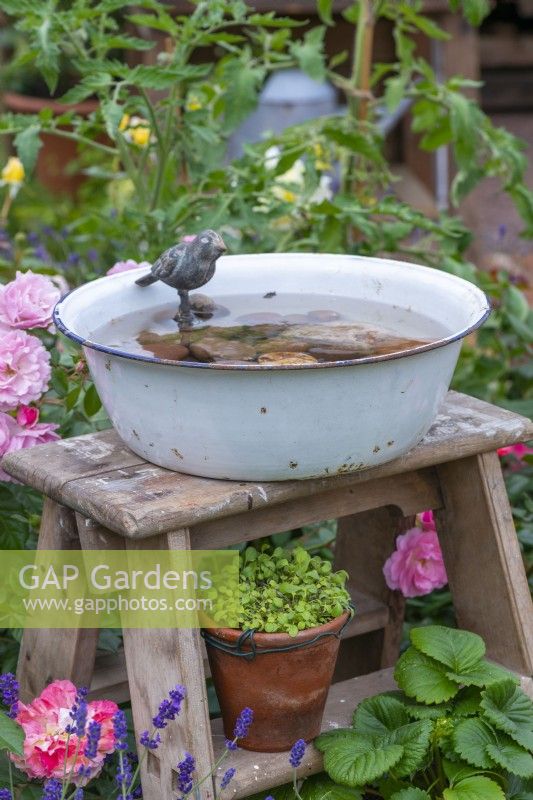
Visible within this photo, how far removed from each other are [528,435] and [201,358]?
0.56 meters

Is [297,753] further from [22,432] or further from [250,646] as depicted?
[22,432]

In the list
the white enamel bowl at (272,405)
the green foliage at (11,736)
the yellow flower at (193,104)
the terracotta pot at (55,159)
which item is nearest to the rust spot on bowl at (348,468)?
the white enamel bowl at (272,405)

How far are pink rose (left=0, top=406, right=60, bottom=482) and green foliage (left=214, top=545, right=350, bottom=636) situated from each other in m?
0.38

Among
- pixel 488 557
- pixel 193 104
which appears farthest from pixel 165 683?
pixel 193 104

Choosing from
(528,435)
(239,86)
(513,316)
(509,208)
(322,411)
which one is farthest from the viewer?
(509,208)

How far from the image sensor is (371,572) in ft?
7.29

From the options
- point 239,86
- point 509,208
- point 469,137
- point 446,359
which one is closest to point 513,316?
point 469,137

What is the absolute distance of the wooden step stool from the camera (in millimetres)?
1611

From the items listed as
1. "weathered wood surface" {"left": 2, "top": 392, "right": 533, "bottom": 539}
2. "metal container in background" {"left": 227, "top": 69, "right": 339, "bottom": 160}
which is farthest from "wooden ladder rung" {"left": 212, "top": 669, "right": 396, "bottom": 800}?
"metal container in background" {"left": 227, "top": 69, "right": 339, "bottom": 160}

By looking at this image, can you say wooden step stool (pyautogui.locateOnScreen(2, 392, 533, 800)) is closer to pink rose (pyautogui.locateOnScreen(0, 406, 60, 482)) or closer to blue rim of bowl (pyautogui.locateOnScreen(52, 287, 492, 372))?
pink rose (pyautogui.locateOnScreen(0, 406, 60, 482))

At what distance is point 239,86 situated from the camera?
257cm

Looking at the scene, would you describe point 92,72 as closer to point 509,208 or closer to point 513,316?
point 513,316

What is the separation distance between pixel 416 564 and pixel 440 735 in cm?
38

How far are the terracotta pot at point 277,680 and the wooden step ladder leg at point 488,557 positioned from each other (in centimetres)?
30
